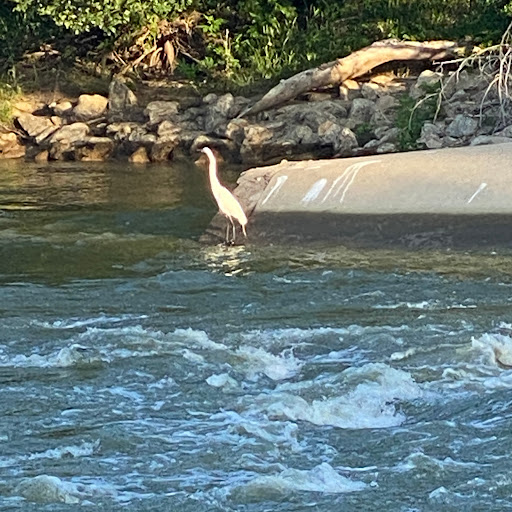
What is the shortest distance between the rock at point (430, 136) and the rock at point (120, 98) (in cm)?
613

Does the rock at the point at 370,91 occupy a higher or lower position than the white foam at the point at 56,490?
higher

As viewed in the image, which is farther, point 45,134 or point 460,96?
point 45,134

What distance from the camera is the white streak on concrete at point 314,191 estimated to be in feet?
35.4

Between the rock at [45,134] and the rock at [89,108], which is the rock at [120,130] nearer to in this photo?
the rock at [89,108]

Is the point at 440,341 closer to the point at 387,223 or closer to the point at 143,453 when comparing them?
the point at 143,453

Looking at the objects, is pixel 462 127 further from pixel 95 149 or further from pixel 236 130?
pixel 95 149

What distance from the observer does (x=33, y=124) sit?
66.3ft

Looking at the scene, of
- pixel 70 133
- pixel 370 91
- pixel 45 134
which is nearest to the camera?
pixel 370 91

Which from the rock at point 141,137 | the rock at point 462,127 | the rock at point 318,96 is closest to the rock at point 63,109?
the rock at point 141,137

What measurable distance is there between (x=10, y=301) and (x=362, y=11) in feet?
45.8

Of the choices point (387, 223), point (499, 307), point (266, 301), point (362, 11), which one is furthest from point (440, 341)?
point (362, 11)

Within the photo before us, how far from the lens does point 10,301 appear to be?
8.91m

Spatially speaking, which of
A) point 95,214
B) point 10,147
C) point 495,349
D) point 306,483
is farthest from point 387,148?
point 306,483

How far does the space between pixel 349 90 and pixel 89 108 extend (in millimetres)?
4579
